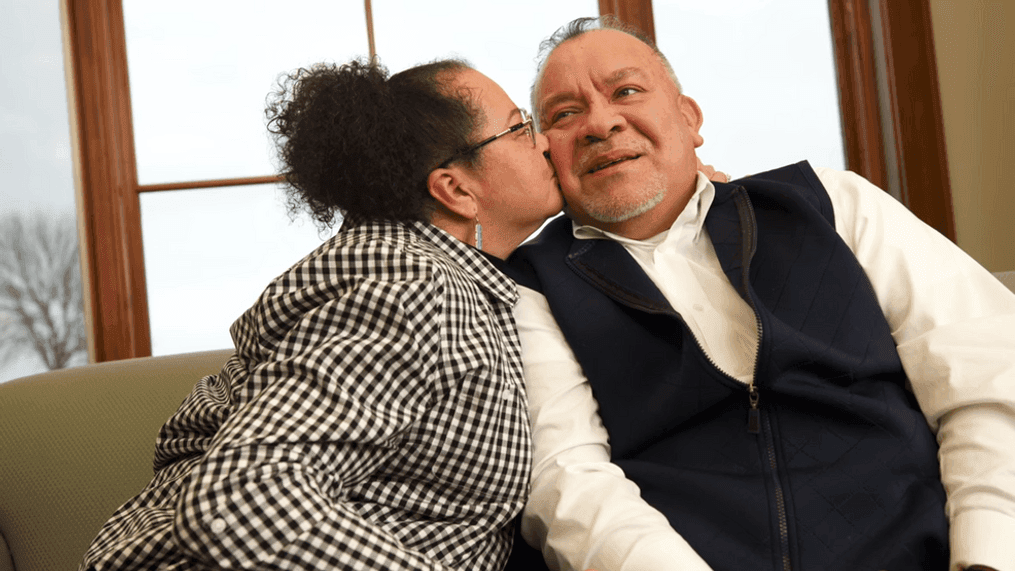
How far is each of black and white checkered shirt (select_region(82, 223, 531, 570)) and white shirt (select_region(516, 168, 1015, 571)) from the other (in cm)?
10

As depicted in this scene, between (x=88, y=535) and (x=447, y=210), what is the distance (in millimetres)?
979

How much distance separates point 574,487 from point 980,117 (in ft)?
7.19

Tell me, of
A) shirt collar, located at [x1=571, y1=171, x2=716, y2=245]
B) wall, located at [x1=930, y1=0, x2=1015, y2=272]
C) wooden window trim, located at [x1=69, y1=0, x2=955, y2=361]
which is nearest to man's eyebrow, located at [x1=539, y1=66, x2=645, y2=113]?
shirt collar, located at [x1=571, y1=171, x2=716, y2=245]

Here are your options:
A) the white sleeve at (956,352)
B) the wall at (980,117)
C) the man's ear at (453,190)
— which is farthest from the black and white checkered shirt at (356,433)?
the wall at (980,117)

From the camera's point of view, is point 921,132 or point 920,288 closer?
point 920,288

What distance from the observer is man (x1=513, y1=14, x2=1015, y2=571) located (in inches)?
45.6

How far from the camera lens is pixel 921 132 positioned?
290 cm

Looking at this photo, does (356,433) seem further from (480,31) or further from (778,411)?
(480,31)

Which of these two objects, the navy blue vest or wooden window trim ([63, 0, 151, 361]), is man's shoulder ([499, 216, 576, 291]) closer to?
the navy blue vest

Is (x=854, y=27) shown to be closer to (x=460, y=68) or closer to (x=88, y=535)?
(x=460, y=68)

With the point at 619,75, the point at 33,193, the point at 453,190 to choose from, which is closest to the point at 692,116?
the point at 619,75

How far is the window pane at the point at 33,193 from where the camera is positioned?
2791 mm

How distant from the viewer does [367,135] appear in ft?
4.23

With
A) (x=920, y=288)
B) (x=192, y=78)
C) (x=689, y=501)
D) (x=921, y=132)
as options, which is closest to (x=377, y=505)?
(x=689, y=501)
